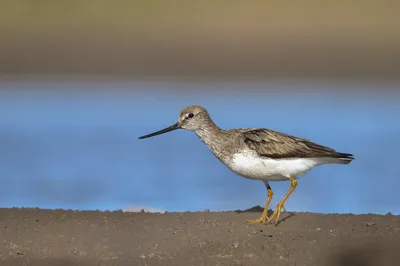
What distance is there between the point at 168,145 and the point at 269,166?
7.56m

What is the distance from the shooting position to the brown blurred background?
83.8 feet

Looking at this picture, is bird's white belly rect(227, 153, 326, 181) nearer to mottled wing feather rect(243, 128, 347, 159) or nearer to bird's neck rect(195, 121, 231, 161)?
mottled wing feather rect(243, 128, 347, 159)

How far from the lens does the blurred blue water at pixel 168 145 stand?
14.5 meters

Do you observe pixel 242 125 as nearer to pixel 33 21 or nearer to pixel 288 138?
pixel 288 138

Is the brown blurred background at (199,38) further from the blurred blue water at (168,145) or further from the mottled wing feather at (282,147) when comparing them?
the mottled wing feather at (282,147)

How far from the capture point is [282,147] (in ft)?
35.7

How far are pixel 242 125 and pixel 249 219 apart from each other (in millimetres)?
7438

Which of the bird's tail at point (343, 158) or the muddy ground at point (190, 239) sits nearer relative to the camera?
the muddy ground at point (190, 239)

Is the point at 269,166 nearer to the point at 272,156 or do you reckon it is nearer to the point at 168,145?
the point at 272,156

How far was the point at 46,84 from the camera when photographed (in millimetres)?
24688

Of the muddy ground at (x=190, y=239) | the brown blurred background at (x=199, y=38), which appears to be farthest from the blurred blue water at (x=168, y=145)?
the muddy ground at (x=190, y=239)

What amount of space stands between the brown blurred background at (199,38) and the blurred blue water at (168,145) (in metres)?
1.27

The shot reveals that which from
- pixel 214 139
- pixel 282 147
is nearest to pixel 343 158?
pixel 282 147

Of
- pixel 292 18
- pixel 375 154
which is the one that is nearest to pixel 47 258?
pixel 375 154
